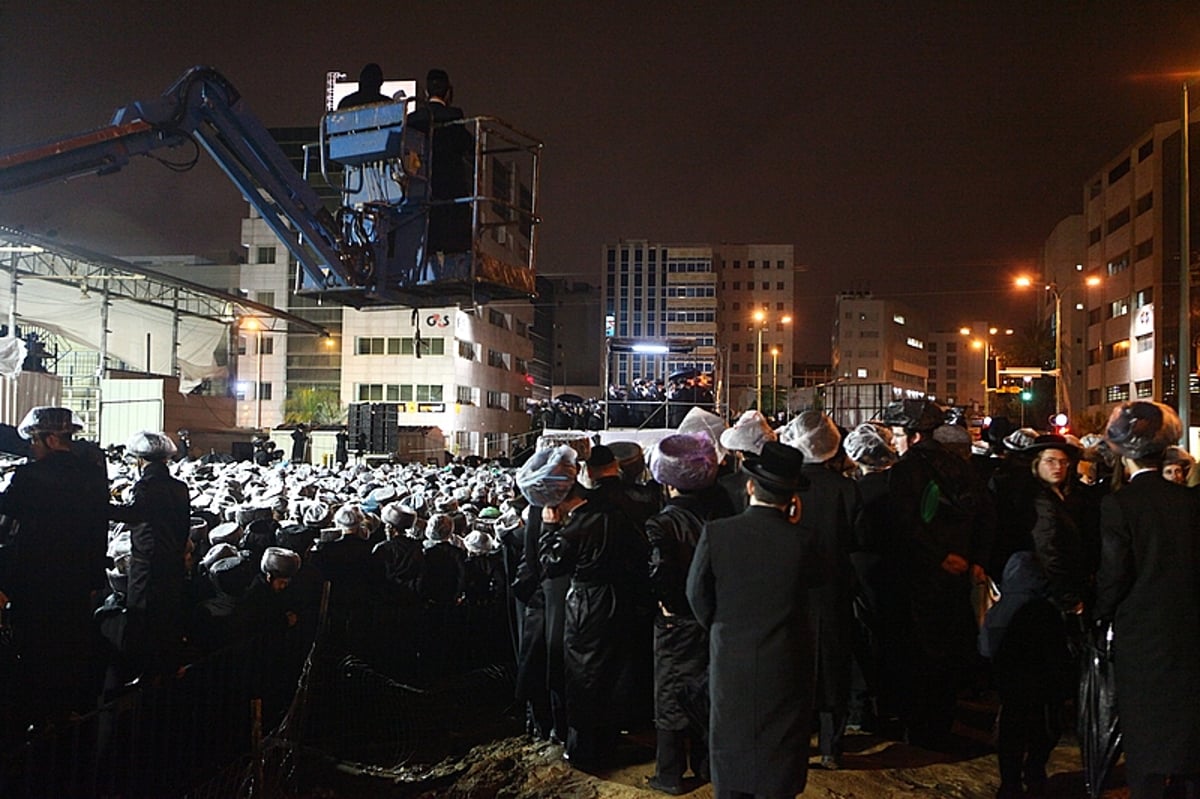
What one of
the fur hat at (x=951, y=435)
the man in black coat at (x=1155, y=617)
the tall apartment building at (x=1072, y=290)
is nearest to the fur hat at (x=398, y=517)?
the fur hat at (x=951, y=435)

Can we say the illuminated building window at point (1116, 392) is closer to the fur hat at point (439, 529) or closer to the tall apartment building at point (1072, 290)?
the tall apartment building at point (1072, 290)

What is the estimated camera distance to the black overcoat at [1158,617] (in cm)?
413

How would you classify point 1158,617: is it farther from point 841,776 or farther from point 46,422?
Result: point 46,422

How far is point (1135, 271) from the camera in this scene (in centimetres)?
5653

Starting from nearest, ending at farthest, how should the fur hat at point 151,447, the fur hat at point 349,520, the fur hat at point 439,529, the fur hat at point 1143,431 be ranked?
the fur hat at point 1143,431, the fur hat at point 151,447, the fur hat at point 349,520, the fur hat at point 439,529

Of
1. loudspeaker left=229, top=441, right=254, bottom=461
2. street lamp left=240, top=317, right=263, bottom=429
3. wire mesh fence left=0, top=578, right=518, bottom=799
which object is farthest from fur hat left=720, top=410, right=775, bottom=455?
street lamp left=240, top=317, right=263, bottom=429

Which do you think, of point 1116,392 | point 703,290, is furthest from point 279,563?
point 703,290

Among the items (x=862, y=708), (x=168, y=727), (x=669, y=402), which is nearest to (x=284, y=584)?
(x=168, y=727)

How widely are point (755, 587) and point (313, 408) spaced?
178 ft

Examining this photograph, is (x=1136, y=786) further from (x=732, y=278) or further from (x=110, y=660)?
(x=732, y=278)

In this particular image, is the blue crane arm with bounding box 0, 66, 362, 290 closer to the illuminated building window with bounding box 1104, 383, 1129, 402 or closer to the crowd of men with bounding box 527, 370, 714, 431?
the crowd of men with bounding box 527, 370, 714, 431

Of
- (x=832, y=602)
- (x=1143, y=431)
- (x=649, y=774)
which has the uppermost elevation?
(x=1143, y=431)

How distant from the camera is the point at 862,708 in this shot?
6449 millimetres

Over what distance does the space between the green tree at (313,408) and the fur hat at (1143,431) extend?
172 feet
